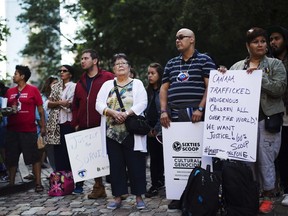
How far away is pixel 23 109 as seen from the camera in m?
7.46

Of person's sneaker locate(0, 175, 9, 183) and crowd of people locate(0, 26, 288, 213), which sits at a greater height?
crowd of people locate(0, 26, 288, 213)

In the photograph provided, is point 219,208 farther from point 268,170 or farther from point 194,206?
point 268,170

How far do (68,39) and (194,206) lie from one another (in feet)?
67.8

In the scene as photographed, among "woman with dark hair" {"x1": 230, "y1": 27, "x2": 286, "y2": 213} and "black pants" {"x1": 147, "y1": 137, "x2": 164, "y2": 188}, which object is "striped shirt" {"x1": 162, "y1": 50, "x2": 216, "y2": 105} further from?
"black pants" {"x1": 147, "y1": 137, "x2": 164, "y2": 188}

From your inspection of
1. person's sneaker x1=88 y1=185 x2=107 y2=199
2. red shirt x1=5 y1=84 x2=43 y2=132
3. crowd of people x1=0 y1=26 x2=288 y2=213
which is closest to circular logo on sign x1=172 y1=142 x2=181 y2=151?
crowd of people x1=0 y1=26 x2=288 y2=213

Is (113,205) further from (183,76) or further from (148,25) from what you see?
(148,25)

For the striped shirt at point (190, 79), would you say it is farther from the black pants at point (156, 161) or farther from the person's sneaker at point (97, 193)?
the person's sneaker at point (97, 193)

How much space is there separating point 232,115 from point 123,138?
1.52 metres

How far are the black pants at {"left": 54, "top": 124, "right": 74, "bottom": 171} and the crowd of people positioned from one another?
17mm

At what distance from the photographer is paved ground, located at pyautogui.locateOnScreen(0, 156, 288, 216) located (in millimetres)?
5785

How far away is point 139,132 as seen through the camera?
575 centimetres

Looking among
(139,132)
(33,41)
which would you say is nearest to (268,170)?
(139,132)

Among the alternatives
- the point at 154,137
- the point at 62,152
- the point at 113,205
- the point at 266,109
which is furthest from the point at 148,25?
the point at 266,109

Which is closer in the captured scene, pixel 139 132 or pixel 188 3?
pixel 139 132
